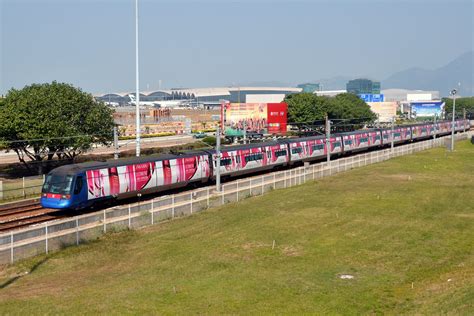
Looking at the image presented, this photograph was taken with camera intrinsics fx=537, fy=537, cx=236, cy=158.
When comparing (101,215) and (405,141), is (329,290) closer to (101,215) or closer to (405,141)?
(101,215)

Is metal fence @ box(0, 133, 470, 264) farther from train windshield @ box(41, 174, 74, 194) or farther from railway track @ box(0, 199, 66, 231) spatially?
railway track @ box(0, 199, 66, 231)

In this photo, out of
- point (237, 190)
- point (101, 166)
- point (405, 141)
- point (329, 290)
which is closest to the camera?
point (329, 290)

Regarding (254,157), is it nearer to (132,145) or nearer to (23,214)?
(23,214)

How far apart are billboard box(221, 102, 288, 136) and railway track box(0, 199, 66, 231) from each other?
6136 cm

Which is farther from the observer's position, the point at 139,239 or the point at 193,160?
the point at 193,160

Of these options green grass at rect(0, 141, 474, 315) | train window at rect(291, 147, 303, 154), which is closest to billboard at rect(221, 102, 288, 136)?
train window at rect(291, 147, 303, 154)

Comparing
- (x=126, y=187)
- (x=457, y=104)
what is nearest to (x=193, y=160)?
(x=126, y=187)

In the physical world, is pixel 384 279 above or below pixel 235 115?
below

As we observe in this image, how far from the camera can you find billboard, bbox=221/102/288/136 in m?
95.9

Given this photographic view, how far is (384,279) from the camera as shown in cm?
2044

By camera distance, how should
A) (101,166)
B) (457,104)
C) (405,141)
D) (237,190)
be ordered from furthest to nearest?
1. (457,104)
2. (405,141)
3. (237,190)
4. (101,166)

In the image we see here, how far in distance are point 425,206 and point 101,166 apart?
21049 mm

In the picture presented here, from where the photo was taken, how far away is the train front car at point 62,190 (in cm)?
3133

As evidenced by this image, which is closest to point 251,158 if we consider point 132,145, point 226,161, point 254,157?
point 254,157
